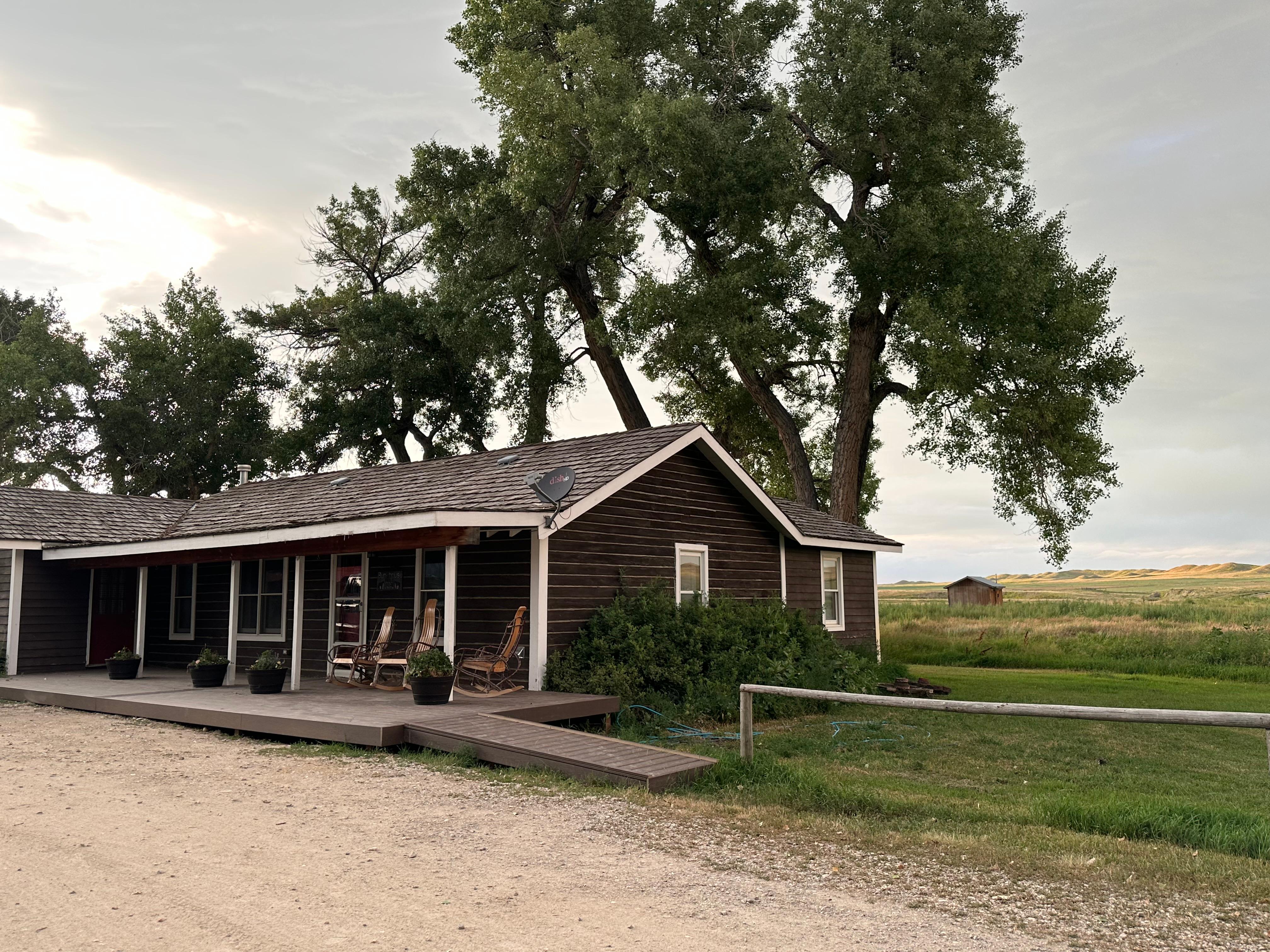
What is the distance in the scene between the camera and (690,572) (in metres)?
14.5

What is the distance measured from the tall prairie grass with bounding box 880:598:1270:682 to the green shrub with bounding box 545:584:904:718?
10285mm

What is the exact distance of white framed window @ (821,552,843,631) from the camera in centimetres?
1881

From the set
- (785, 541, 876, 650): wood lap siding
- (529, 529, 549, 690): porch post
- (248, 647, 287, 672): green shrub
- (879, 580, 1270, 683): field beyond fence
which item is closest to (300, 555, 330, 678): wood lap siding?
(248, 647, 287, 672): green shrub

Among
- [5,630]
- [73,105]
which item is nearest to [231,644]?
[5,630]

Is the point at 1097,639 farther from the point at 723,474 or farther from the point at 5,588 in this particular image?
the point at 5,588

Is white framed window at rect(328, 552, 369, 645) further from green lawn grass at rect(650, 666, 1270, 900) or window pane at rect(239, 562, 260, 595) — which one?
green lawn grass at rect(650, 666, 1270, 900)

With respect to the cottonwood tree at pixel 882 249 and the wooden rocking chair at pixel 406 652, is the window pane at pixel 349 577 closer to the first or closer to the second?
the wooden rocking chair at pixel 406 652

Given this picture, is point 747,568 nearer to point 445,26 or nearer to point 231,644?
point 231,644

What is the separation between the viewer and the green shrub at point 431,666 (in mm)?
10438

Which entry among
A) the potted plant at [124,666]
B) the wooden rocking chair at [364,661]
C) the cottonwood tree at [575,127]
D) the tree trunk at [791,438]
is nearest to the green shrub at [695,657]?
the wooden rocking chair at [364,661]

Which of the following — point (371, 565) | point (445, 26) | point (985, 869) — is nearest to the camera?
point (985, 869)

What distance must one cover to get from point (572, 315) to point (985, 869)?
26996 mm

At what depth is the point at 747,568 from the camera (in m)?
15.8

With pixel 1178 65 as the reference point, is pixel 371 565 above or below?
below
